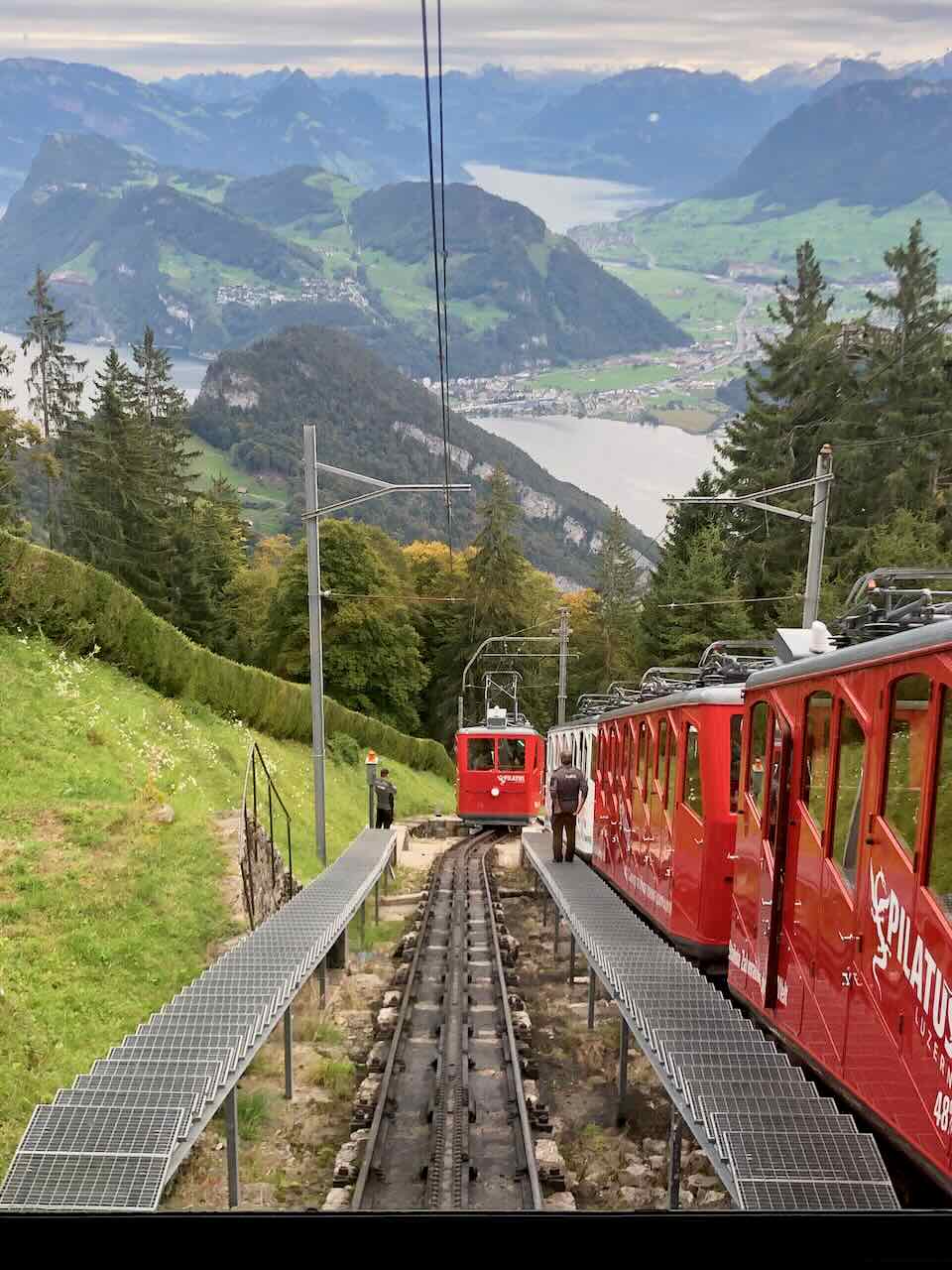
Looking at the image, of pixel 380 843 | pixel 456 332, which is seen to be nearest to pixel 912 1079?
pixel 380 843

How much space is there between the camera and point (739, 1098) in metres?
6.51

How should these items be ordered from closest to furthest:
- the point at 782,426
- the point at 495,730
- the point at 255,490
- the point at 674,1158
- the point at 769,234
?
the point at 674,1158
the point at 769,234
the point at 495,730
the point at 782,426
the point at 255,490

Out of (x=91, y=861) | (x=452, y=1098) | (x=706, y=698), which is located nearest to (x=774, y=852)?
(x=706, y=698)

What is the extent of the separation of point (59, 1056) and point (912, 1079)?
5.91 m

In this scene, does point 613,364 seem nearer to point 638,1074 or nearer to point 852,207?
point 852,207

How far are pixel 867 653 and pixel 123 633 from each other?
56.9 ft

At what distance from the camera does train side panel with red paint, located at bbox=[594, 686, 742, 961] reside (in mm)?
10141

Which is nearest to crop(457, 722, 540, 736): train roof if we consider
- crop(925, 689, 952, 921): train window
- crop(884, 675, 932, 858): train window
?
crop(884, 675, 932, 858): train window

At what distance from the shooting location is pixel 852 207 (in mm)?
10094

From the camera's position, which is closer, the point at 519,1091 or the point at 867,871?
the point at 867,871

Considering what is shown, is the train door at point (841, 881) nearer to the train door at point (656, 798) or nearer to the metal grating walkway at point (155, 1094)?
the metal grating walkway at point (155, 1094)

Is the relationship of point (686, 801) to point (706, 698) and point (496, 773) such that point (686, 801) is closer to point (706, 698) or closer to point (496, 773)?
point (706, 698)

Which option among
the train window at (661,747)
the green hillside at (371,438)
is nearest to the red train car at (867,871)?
the train window at (661,747)

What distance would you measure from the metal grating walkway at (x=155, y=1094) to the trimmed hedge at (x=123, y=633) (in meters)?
9.63
